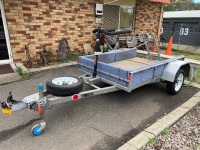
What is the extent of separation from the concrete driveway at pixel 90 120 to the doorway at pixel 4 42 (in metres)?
1.78

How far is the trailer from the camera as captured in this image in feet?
9.21

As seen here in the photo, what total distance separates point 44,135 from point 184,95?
3.62m

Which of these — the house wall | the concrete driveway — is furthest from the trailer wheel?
the house wall

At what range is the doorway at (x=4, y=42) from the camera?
19.2 feet

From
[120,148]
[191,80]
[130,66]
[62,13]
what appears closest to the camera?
[120,148]

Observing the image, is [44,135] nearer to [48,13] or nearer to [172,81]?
[172,81]

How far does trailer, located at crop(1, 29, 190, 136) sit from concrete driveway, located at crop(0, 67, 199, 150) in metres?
0.26

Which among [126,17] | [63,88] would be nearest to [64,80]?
[63,88]

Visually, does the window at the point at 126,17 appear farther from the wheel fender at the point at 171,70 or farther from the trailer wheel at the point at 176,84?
the wheel fender at the point at 171,70

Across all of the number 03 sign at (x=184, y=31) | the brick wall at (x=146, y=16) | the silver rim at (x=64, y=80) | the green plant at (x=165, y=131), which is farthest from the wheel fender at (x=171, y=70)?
the number 03 sign at (x=184, y=31)

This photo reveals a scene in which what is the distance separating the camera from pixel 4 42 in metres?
6.23

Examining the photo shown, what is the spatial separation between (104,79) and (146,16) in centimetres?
846

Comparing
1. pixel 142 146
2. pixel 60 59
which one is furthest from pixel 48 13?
pixel 142 146

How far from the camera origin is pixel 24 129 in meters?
3.13
